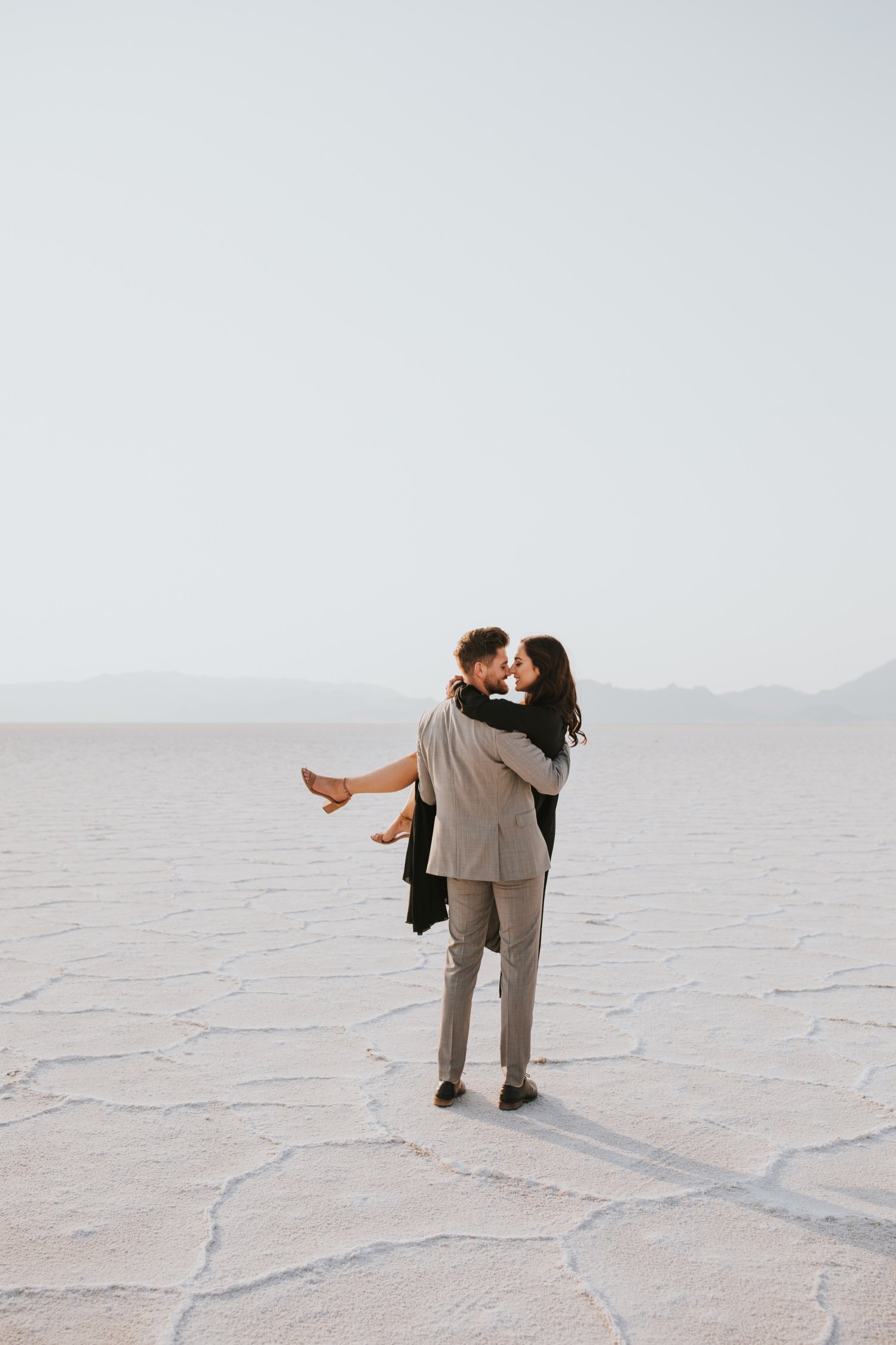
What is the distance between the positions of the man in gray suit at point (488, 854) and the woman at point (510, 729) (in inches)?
1.4

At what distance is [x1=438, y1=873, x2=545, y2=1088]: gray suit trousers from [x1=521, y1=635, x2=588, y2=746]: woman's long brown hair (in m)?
0.39

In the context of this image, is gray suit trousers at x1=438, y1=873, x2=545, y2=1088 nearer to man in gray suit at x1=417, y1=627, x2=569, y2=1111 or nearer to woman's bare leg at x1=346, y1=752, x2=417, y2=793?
man in gray suit at x1=417, y1=627, x2=569, y2=1111

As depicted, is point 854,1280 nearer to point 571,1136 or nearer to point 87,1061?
point 571,1136

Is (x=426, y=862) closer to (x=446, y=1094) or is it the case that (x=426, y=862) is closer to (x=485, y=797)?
(x=485, y=797)

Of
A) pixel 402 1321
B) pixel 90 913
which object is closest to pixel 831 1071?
pixel 402 1321

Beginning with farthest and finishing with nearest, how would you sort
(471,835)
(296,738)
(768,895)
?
(296,738) → (768,895) → (471,835)

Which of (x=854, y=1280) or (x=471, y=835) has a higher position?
(x=471, y=835)

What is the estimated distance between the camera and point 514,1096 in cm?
249

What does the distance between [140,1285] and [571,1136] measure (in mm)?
952

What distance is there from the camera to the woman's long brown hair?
2.50 m

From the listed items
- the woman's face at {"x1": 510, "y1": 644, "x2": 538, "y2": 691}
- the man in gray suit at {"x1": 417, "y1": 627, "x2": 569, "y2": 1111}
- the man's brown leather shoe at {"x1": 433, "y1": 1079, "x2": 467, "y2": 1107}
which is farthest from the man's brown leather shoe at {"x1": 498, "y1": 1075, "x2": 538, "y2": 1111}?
the woman's face at {"x1": 510, "y1": 644, "x2": 538, "y2": 691}

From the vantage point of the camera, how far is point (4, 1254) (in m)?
1.83

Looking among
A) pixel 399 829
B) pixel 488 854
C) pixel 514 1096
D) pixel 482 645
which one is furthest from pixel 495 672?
pixel 514 1096

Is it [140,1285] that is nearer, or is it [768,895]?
[140,1285]
